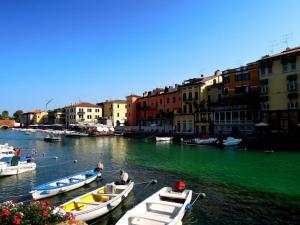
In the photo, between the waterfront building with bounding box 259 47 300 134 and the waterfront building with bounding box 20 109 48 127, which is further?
the waterfront building with bounding box 20 109 48 127

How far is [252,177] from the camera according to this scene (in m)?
28.3

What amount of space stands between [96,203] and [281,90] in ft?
156

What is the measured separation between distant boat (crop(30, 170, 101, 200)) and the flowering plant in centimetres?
1196

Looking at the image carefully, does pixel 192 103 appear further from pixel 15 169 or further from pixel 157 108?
pixel 15 169

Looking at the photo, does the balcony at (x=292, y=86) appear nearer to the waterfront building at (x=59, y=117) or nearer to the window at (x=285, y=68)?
the window at (x=285, y=68)

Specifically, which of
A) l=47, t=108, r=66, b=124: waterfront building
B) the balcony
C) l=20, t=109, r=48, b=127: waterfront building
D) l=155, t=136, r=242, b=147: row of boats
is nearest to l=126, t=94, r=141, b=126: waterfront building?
l=155, t=136, r=242, b=147: row of boats

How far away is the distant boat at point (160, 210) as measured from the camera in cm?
1474

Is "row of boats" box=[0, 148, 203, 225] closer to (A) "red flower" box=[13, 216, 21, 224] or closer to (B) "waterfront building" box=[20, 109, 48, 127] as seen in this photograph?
(A) "red flower" box=[13, 216, 21, 224]

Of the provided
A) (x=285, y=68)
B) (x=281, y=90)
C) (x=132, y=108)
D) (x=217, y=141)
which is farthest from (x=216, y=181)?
(x=132, y=108)

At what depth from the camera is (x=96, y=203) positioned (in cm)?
1820

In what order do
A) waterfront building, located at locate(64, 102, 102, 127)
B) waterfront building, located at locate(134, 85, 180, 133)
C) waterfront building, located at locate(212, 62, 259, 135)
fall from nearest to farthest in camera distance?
waterfront building, located at locate(212, 62, 259, 135), waterfront building, located at locate(134, 85, 180, 133), waterfront building, located at locate(64, 102, 102, 127)

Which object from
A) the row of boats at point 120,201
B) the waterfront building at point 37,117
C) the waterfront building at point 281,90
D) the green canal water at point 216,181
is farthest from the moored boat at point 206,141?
the waterfront building at point 37,117

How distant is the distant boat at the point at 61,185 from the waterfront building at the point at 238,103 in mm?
42240

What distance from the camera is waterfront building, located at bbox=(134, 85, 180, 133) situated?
84875mm
